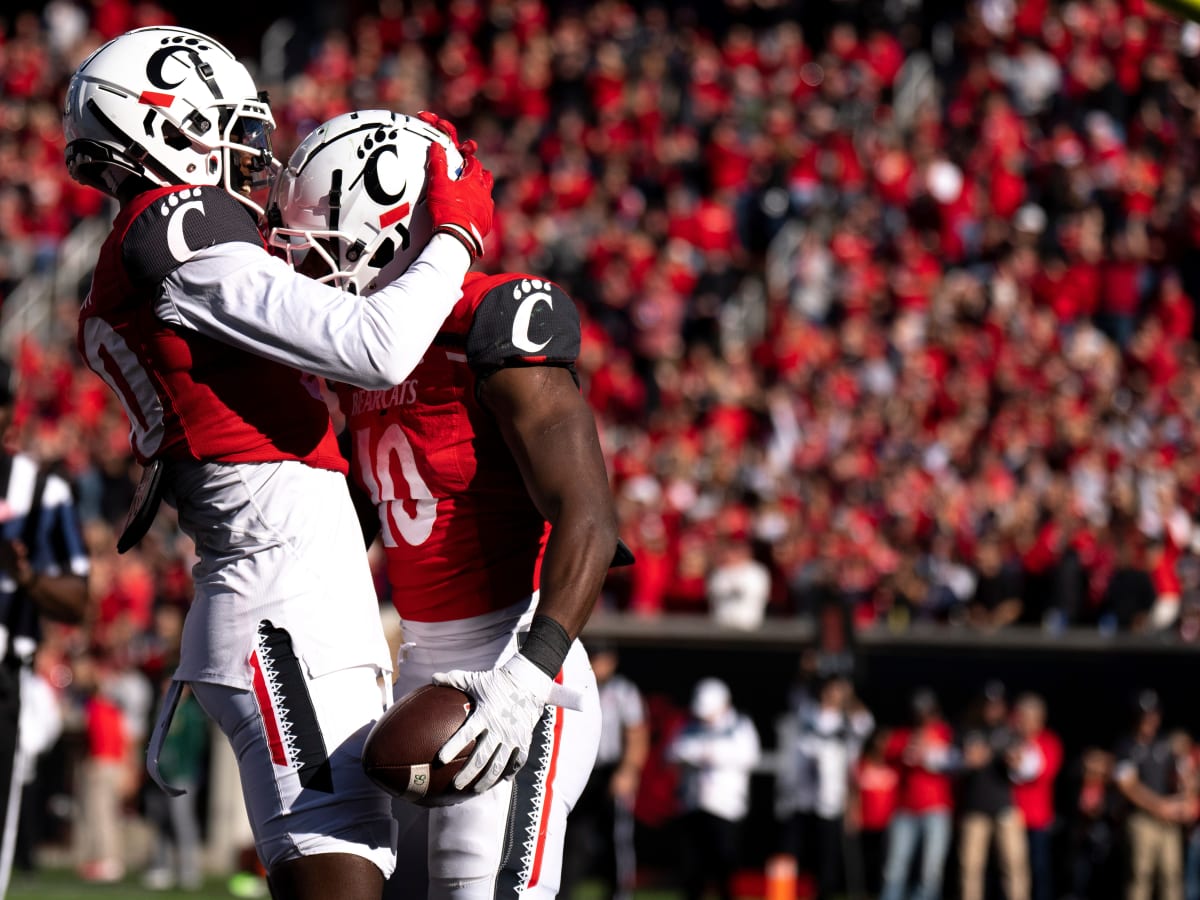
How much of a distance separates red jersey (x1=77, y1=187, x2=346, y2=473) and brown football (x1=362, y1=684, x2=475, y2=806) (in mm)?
557

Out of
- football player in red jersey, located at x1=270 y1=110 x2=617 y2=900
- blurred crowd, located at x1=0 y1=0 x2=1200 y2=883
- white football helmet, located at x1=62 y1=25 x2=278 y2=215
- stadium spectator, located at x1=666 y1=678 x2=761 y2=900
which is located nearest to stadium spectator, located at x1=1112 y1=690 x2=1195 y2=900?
blurred crowd, located at x1=0 y1=0 x2=1200 y2=883

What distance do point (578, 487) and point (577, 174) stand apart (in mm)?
15970

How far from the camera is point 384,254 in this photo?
386 cm

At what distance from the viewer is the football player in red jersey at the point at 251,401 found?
11.4 feet

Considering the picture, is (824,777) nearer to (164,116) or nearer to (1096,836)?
(1096,836)

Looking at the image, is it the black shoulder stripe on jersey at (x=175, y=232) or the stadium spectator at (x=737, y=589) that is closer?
the black shoulder stripe on jersey at (x=175, y=232)

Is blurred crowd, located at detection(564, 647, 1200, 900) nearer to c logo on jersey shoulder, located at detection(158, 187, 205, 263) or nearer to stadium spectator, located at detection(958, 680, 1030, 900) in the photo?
stadium spectator, located at detection(958, 680, 1030, 900)

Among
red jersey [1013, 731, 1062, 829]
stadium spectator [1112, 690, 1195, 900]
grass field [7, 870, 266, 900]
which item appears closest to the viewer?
grass field [7, 870, 266, 900]

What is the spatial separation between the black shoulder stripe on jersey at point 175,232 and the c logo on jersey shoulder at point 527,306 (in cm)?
50

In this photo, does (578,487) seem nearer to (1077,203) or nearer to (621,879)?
(621,879)

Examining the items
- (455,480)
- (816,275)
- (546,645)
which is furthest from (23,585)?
(816,275)

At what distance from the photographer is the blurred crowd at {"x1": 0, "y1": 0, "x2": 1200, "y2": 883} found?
14.7 metres

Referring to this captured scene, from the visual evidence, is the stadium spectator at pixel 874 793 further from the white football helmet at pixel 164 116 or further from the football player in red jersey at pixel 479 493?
the white football helmet at pixel 164 116

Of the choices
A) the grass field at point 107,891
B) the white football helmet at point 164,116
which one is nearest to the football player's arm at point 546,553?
the white football helmet at point 164,116
